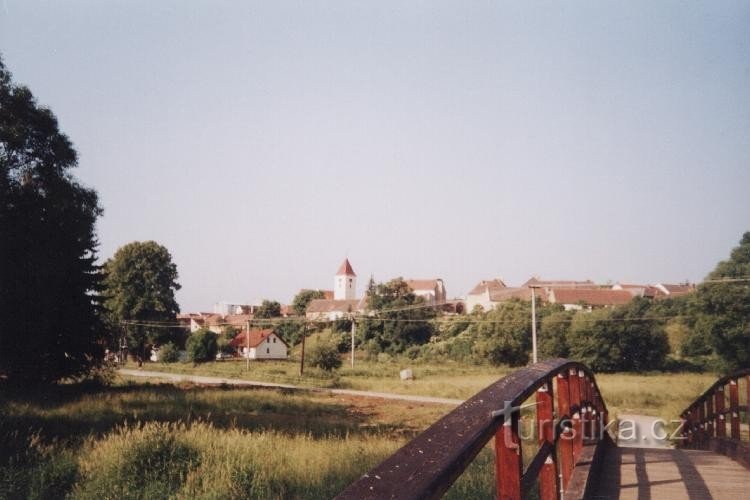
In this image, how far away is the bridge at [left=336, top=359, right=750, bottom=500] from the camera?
3.53 feet

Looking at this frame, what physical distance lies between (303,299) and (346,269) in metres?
18.4

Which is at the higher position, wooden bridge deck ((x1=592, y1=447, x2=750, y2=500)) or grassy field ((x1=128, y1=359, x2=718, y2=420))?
wooden bridge deck ((x1=592, y1=447, x2=750, y2=500))

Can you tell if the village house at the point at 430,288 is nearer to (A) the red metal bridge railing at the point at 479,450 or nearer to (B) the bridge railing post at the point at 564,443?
(B) the bridge railing post at the point at 564,443

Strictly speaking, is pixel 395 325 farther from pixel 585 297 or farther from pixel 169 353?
pixel 585 297

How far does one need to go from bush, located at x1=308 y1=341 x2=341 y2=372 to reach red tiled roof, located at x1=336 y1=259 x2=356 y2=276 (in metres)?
65.8

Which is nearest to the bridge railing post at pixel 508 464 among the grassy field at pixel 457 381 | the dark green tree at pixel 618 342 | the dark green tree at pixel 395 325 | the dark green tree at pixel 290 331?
the grassy field at pixel 457 381

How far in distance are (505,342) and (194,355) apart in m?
30.1

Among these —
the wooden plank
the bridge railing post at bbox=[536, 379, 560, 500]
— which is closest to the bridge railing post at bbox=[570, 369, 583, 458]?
the wooden plank

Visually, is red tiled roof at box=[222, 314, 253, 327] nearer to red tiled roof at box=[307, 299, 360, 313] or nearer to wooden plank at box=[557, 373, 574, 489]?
red tiled roof at box=[307, 299, 360, 313]

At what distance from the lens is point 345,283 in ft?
342

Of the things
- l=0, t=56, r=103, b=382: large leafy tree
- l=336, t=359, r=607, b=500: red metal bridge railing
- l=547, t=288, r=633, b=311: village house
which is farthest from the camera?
l=547, t=288, r=633, b=311: village house

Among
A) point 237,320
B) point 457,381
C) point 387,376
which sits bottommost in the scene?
point 387,376

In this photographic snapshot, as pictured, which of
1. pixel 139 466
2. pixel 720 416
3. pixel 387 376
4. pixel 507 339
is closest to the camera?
pixel 720 416

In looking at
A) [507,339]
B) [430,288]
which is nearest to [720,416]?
[507,339]
